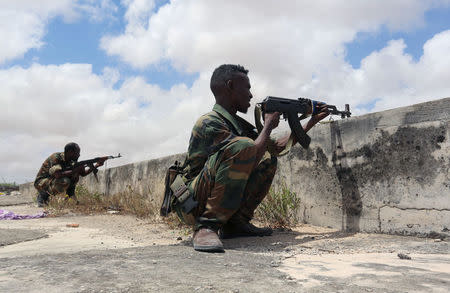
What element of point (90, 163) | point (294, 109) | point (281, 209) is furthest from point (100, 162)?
point (294, 109)

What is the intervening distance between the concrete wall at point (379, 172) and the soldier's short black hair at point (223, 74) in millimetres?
1133

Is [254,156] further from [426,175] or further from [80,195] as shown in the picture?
[80,195]

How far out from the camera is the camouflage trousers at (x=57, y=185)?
7.16 m

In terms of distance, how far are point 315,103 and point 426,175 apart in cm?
95

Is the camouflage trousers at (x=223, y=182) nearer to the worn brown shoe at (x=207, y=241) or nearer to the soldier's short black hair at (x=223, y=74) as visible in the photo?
the worn brown shoe at (x=207, y=241)

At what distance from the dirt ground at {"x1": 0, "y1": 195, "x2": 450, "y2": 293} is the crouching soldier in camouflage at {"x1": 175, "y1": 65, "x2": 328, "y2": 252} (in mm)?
187

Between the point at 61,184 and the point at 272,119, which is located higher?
the point at 272,119

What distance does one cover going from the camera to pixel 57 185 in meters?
7.14

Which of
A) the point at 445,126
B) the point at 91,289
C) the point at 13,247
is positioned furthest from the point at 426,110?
the point at 13,247

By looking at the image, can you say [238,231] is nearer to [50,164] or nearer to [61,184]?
[61,184]

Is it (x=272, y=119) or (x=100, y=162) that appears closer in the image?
(x=272, y=119)

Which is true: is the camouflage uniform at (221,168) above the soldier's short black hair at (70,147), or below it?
below

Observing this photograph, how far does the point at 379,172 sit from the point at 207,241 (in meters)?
→ 1.59

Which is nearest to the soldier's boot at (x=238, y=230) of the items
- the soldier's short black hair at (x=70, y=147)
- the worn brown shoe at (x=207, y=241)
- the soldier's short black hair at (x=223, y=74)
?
the worn brown shoe at (x=207, y=241)
